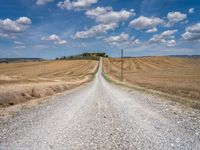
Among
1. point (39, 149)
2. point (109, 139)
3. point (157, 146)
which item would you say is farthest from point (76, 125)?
point (157, 146)

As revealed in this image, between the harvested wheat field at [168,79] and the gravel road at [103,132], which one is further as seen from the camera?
the harvested wheat field at [168,79]

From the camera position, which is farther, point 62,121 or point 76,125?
point 62,121

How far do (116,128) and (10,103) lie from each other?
13.3m

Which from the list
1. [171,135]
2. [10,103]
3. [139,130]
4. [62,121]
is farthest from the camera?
[10,103]

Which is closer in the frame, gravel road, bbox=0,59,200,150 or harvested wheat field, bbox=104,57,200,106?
gravel road, bbox=0,59,200,150

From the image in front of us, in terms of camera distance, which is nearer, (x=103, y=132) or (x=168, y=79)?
(x=103, y=132)

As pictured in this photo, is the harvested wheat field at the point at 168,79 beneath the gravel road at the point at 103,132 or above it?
beneath

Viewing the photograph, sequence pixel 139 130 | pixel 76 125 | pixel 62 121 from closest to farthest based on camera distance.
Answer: pixel 139 130 → pixel 76 125 → pixel 62 121

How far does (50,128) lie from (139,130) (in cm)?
358

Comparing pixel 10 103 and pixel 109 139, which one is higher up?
pixel 109 139

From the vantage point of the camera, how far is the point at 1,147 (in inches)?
321

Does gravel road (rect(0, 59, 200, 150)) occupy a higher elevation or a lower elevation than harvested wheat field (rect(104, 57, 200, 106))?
higher

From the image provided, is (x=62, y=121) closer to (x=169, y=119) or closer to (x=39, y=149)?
(x=39, y=149)

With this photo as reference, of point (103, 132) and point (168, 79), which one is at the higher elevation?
point (103, 132)
